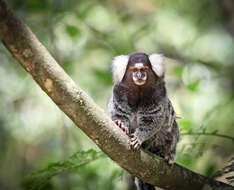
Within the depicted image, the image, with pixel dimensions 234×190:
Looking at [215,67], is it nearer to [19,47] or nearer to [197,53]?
[197,53]

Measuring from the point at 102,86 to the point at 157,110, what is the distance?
1697 millimetres

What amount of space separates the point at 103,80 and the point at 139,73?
140cm

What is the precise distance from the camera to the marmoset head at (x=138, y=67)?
3.41 m

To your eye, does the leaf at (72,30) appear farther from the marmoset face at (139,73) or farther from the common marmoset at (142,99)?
the marmoset face at (139,73)

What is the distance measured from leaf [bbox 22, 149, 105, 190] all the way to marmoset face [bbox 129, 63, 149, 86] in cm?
71

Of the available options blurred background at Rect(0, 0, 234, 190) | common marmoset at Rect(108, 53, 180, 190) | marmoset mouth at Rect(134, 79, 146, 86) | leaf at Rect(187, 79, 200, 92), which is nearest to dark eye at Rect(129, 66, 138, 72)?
common marmoset at Rect(108, 53, 180, 190)

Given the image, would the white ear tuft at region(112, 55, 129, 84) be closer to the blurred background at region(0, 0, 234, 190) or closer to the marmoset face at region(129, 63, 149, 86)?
the marmoset face at region(129, 63, 149, 86)

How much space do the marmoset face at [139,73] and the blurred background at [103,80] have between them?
661mm

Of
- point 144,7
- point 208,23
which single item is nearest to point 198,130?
point 208,23

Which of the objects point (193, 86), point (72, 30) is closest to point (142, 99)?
point (193, 86)

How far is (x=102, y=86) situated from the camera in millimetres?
5027

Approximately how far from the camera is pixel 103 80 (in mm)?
4766

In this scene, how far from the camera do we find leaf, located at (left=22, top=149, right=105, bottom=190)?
3096 millimetres

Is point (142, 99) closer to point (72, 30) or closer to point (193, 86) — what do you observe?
point (193, 86)
